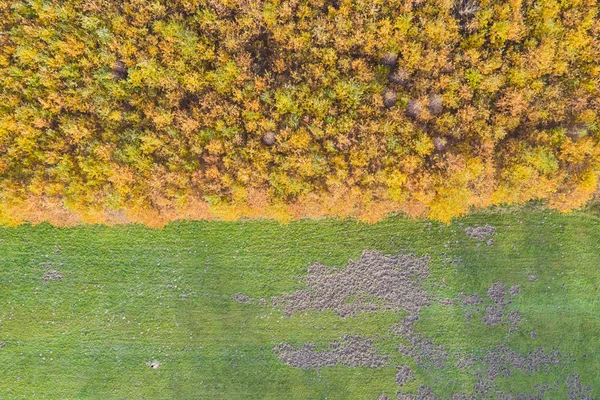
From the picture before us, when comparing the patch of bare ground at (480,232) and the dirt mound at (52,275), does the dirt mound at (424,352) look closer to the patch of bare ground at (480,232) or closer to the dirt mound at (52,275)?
the patch of bare ground at (480,232)

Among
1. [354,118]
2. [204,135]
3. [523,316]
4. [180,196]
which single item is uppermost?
[354,118]

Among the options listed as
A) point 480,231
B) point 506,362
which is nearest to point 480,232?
point 480,231

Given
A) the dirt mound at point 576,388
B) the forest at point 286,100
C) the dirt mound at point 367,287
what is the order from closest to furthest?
the forest at point 286,100 → the dirt mound at point 367,287 → the dirt mound at point 576,388

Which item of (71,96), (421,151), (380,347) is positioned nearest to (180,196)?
(71,96)

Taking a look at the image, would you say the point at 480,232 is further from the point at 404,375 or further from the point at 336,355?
the point at 336,355

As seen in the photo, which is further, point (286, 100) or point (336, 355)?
point (336, 355)

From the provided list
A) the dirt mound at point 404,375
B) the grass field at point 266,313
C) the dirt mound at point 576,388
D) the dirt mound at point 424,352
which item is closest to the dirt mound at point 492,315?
the grass field at point 266,313

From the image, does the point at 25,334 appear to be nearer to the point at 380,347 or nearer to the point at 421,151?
the point at 380,347
